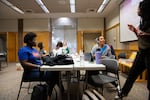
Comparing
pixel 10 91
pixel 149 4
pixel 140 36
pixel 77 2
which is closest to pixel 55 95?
pixel 10 91

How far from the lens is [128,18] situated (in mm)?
5984

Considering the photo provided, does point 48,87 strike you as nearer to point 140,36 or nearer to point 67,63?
point 67,63

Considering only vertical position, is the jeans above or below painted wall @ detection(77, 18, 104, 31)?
below

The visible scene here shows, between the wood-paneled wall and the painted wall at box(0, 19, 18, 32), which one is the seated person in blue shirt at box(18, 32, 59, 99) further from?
the painted wall at box(0, 19, 18, 32)

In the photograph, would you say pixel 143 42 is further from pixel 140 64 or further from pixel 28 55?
pixel 28 55

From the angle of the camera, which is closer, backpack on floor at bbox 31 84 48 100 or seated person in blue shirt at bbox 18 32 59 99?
backpack on floor at bbox 31 84 48 100

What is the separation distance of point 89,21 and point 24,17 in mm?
3983

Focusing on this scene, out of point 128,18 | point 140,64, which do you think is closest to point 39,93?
point 140,64

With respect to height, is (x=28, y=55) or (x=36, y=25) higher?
(x=36, y=25)

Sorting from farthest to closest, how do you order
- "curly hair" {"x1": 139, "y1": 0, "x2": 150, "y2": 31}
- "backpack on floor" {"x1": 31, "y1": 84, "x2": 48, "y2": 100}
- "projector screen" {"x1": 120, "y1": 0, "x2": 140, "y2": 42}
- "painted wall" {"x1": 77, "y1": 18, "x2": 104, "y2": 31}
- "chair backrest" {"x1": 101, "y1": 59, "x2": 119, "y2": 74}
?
"painted wall" {"x1": 77, "y1": 18, "x2": 104, "y2": 31} < "projector screen" {"x1": 120, "y1": 0, "x2": 140, "y2": 42} < "chair backrest" {"x1": 101, "y1": 59, "x2": 119, "y2": 74} < "backpack on floor" {"x1": 31, "y1": 84, "x2": 48, "y2": 100} < "curly hair" {"x1": 139, "y1": 0, "x2": 150, "y2": 31}

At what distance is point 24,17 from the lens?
10625mm

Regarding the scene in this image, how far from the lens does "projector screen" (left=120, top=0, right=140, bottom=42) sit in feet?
17.4

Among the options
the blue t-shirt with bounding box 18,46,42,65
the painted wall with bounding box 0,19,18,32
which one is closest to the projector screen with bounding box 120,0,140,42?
the blue t-shirt with bounding box 18,46,42,65

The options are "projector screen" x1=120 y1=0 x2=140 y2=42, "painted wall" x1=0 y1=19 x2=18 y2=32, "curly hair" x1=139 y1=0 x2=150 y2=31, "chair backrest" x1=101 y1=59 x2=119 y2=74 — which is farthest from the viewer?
"painted wall" x1=0 y1=19 x2=18 y2=32
